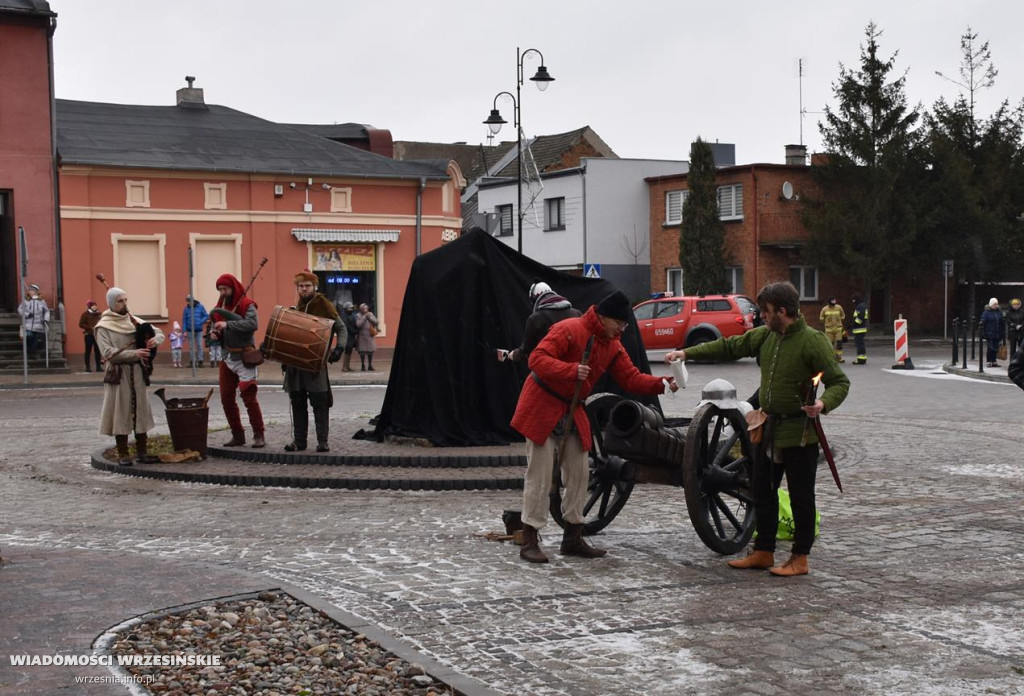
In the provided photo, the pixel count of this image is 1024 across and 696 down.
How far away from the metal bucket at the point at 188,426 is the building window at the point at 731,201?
36.8 metres

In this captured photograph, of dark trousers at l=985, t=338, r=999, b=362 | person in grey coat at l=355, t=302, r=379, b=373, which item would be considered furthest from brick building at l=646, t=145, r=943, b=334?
A: person in grey coat at l=355, t=302, r=379, b=373

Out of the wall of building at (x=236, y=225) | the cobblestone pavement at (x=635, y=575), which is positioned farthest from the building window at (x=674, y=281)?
the cobblestone pavement at (x=635, y=575)

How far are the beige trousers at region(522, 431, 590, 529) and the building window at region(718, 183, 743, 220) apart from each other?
40.7 meters

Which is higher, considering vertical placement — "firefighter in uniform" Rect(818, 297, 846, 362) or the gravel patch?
"firefighter in uniform" Rect(818, 297, 846, 362)

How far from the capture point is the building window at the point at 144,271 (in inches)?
1272

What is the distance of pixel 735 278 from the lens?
48344 millimetres

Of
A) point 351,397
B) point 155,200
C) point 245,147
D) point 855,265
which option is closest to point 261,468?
point 351,397

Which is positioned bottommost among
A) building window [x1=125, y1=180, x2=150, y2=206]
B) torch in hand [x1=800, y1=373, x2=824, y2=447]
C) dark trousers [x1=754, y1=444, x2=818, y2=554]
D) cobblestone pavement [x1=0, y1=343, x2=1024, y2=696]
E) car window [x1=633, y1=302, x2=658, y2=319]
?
cobblestone pavement [x1=0, y1=343, x2=1024, y2=696]

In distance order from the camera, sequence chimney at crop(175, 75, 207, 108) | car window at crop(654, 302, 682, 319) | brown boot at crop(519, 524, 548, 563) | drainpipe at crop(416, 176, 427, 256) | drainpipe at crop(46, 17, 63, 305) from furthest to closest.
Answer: chimney at crop(175, 75, 207, 108) < drainpipe at crop(416, 176, 427, 256) < car window at crop(654, 302, 682, 319) < drainpipe at crop(46, 17, 63, 305) < brown boot at crop(519, 524, 548, 563)

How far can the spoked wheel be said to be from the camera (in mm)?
8352

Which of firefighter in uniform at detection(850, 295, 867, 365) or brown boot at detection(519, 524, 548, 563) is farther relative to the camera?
firefighter in uniform at detection(850, 295, 867, 365)

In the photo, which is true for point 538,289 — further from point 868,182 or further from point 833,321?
point 868,182

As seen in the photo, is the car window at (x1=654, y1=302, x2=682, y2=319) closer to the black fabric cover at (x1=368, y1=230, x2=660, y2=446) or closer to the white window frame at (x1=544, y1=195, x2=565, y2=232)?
the black fabric cover at (x1=368, y1=230, x2=660, y2=446)

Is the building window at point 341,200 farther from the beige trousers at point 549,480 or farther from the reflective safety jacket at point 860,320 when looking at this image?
the beige trousers at point 549,480
